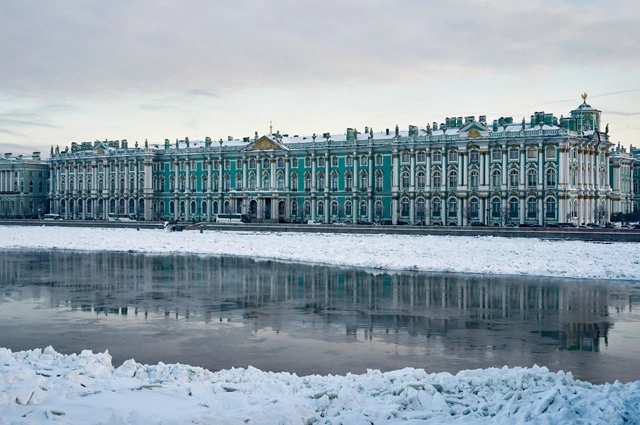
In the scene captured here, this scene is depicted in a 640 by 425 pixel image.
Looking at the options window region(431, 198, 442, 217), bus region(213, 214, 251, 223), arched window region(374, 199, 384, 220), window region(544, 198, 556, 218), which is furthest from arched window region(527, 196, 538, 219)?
bus region(213, 214, 251, 223)

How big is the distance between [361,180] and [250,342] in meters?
62.2

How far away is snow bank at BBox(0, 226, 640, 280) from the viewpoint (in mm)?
32875

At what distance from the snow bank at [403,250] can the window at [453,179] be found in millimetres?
16510

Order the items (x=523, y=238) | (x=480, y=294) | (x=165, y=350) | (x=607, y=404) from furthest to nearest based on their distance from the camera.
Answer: (x=523, y=238), (x=480, y=294), (x=165, y=350), (x=607, y=404)

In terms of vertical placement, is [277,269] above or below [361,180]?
below

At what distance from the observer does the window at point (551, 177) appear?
66.6 metres

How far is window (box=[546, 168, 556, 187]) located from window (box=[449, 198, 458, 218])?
9163 mm

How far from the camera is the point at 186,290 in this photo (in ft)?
86.5

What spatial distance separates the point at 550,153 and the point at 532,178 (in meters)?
2.82

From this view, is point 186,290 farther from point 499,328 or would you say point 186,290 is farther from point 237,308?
point 499,328

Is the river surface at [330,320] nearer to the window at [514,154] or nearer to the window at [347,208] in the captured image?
the window at [514,154]

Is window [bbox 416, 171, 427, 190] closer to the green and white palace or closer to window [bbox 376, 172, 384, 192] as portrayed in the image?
the green and white palace

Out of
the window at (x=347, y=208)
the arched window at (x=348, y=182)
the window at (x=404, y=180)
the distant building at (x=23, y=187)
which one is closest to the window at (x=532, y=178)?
the window at (x=404, y=180)

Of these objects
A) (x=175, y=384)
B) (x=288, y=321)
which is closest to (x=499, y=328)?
(x=288, y=321)
